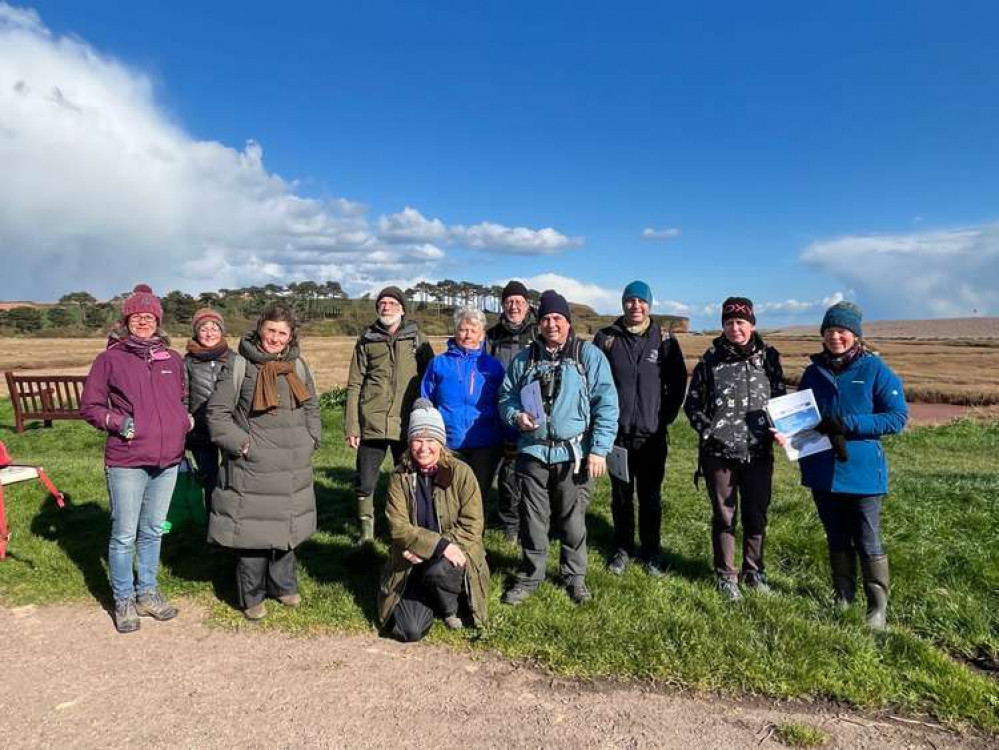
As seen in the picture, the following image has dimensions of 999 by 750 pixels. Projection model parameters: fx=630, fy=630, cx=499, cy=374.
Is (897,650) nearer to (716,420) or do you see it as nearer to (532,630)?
(716,420)

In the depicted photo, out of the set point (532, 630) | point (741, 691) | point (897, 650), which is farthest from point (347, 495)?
point (897, 650)

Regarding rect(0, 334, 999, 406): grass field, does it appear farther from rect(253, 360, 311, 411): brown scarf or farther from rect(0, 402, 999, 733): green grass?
rect(253, 360, 311, 411): brown scarf

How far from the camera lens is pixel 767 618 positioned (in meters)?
4.81

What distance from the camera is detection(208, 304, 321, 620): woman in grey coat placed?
489 cm

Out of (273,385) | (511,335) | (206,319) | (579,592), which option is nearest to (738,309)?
(511,335)

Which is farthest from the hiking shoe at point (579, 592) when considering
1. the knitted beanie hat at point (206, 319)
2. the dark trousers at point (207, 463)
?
the knitted beanie hat at point (206, 319)

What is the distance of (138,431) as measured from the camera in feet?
15.3

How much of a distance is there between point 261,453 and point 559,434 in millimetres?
2342

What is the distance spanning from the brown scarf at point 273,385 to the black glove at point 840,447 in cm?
412

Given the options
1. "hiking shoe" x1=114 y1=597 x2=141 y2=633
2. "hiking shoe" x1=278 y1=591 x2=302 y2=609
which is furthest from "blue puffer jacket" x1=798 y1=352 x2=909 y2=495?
"hiking shoe" x1=114 y1=597 x2=141 y2=633

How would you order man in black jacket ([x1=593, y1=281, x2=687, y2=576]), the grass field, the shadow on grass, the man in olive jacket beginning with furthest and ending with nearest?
the grass field < the man in olive jacket < the shadow on grass < man in black jacket ([x1=593, y1=281, x2=687, y2=576])

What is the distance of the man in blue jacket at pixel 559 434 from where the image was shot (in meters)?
5.00

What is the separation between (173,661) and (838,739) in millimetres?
4312

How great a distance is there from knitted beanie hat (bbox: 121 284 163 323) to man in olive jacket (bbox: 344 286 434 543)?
1.75 m
